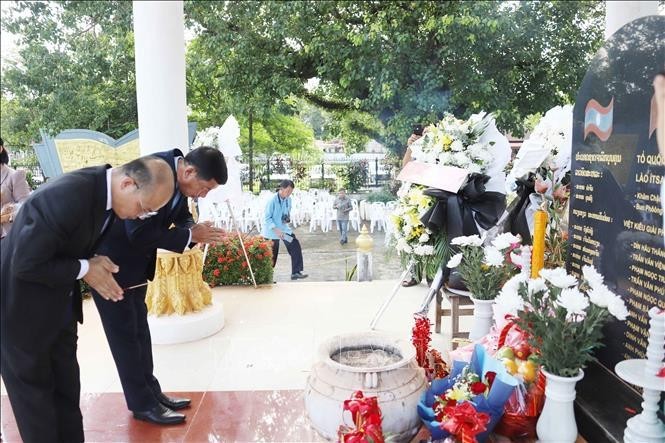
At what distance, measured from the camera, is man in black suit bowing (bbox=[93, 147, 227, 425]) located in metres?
2.78

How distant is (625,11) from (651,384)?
3620 millimetres

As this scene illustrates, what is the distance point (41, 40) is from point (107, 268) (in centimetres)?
877

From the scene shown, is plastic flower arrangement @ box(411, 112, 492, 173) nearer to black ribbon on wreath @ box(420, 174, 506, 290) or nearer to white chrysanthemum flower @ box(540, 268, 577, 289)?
black ribbon on wreath @ box(420, 174, 506, 290)

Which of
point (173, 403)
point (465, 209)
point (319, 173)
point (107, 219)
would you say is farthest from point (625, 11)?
point (319, 173)

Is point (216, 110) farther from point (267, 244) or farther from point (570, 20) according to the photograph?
point (570, 20)

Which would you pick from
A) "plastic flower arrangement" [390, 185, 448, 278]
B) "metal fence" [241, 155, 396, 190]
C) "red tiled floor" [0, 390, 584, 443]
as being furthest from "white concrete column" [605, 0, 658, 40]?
"metal fence" [241, 155, 396, 190]

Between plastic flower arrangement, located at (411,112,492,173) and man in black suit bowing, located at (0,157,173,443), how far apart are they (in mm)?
2138

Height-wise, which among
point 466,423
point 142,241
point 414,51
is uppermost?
point 414,51

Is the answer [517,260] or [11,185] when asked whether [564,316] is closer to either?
[517,260]

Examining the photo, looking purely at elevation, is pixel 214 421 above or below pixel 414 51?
below

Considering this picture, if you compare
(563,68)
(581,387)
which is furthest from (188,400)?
(563,68)

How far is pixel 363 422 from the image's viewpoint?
2.17 metres

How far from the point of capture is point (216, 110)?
10.7 metres

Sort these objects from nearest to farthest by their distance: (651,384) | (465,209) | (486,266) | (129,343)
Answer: (651,384), (129,343), (486,266), (465,209)
